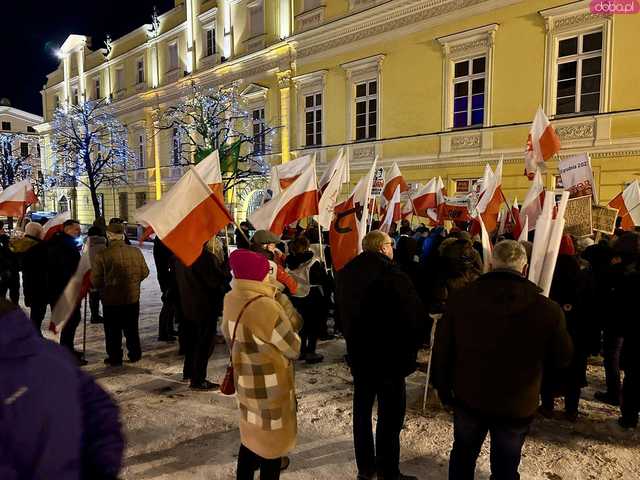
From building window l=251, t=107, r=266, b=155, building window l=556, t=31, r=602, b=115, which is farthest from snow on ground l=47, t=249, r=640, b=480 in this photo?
building window l=251, t=107, r=266, b=155

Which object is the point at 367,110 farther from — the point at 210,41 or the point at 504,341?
the point at 504,341

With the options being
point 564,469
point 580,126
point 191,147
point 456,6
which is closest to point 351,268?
point 564,469

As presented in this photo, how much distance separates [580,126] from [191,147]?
65.4 feet

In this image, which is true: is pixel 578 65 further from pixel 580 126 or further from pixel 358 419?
pixel 358 419

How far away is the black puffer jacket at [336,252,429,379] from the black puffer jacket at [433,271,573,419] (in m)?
0.44

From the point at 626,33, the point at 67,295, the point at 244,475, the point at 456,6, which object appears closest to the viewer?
the point at 244,475

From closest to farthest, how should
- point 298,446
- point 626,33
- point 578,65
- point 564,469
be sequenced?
point 564,469, point 298,446, point 626,33, point 578,65

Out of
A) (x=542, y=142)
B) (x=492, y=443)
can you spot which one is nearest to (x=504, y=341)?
(x=492, y=443)

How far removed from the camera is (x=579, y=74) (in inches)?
502

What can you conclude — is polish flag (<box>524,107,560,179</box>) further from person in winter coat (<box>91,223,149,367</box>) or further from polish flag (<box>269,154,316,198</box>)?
person in winter coat (<box>91,223,149,367</box>)

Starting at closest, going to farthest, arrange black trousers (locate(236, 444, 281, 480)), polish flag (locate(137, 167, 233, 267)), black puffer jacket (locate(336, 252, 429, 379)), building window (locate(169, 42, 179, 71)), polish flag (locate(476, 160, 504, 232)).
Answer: black trousers (locate(236, 444, 281, 480)), black puffer jacket (locate(336, 252, 429, 379)), polish flag (locate(137, 167, 233, 267)), polish flag (locate(476, 160, 504, 232)), building window (locate(169, 42, 179, 71))

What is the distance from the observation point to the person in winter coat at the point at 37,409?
1.13m

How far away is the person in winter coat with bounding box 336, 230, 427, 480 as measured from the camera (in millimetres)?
2998

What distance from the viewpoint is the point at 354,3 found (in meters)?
17.2
